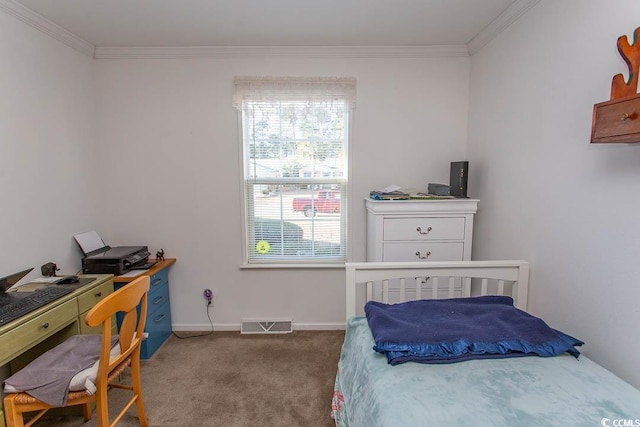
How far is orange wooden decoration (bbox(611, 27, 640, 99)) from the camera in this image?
45.7 inches

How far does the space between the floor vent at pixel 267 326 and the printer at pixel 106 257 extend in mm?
980

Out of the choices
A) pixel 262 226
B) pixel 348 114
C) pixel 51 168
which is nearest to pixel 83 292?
pixel 51 168

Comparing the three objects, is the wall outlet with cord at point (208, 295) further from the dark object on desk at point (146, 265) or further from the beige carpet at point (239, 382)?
the dark object on desk at point (146, 265)

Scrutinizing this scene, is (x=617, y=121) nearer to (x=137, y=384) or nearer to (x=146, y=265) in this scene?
(x=137, y=384)

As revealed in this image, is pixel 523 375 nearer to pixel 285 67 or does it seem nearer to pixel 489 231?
pixel 489 231

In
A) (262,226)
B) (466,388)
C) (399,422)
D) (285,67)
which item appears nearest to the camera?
(399,422)

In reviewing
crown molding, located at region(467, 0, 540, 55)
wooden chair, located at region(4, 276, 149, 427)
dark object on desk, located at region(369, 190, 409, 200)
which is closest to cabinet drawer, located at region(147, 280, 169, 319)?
wooden chair, located at region(4, 276, 149, 427)

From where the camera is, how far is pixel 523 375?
1.18m

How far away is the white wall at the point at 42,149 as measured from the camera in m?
1.88

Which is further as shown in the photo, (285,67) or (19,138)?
(285,67)

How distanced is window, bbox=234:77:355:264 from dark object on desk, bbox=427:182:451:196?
0.71 meters

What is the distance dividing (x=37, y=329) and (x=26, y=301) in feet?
0.60

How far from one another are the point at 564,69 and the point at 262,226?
228 centimetres

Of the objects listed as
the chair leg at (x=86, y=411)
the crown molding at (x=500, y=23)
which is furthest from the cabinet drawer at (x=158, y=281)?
the crown molding at (x=500, y=23)
